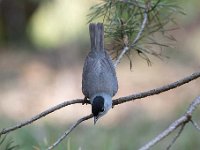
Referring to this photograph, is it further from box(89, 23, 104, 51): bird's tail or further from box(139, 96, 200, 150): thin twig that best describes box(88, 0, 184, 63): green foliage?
box(139, 96, 200, 150): thin twig

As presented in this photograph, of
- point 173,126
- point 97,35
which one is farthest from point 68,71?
point 173,126

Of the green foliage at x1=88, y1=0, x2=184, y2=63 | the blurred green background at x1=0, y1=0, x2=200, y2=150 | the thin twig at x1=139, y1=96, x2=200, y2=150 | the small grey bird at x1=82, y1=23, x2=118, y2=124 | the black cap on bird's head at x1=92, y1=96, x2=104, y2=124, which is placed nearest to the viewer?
the thin twig at x1=139, y1=96, x2=200, y2=150

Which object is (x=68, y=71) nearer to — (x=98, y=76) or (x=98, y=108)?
(x=98, y=76)

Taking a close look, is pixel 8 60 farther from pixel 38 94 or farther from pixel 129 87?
pixel 129 87

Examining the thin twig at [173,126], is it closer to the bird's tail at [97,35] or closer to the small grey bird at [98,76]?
the bird's tail at [97,35]

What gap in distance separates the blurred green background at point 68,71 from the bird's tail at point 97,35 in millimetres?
2643

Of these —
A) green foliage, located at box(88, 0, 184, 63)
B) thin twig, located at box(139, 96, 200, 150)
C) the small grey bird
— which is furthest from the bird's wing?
thin twig, located at box(139, 96, 200, 150)

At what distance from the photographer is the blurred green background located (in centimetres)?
570

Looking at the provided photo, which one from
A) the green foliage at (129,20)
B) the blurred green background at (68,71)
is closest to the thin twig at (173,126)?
the green foliage at (129,20)

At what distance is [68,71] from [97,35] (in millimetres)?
5465

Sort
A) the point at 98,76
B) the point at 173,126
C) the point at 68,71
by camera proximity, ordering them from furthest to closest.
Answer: the point at 68,71 → the point at 98,76 → the point at 173,126

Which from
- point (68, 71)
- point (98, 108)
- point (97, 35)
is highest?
point (97, 35)

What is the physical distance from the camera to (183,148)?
4227 mm

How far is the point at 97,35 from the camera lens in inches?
84.3
